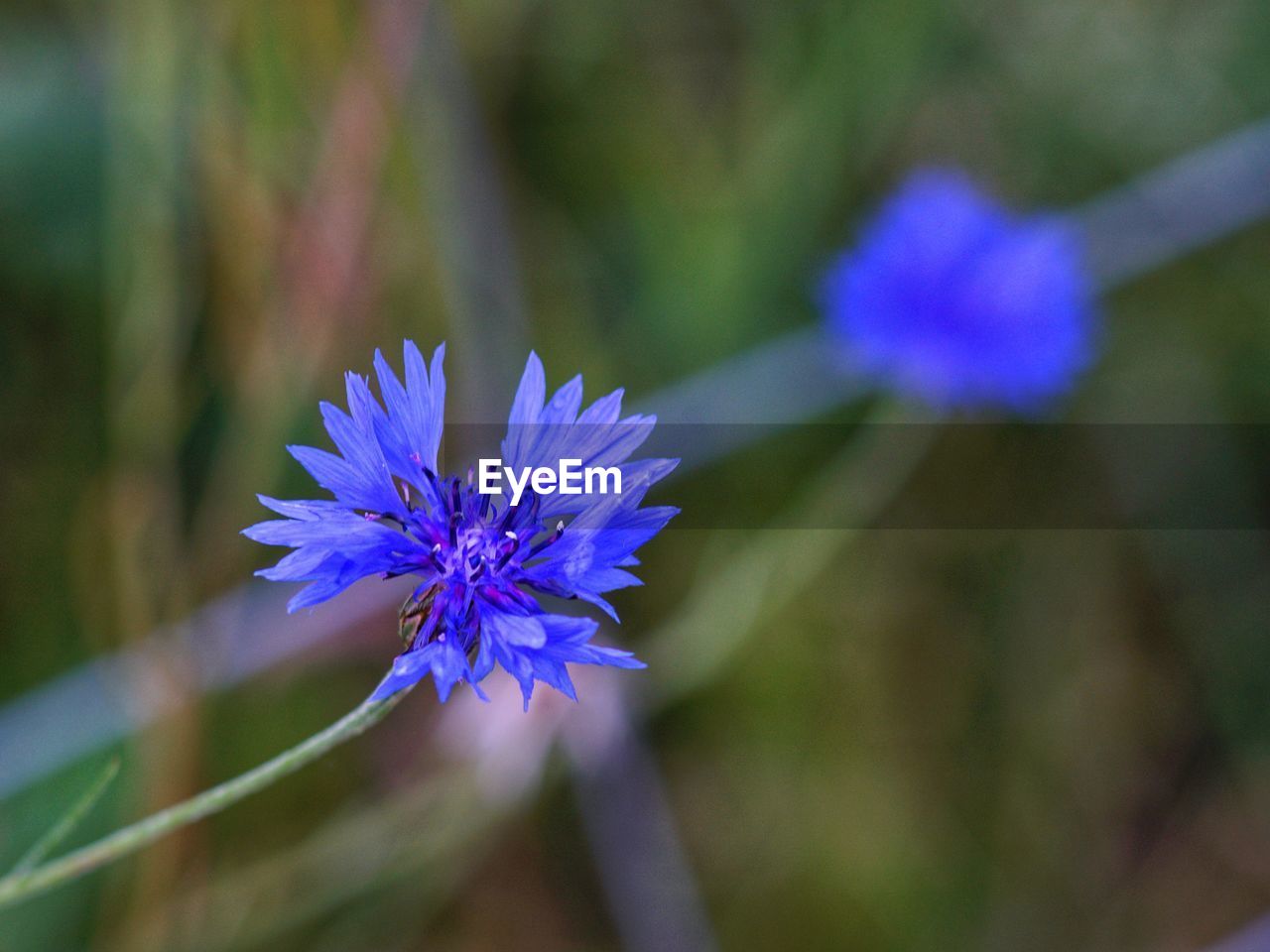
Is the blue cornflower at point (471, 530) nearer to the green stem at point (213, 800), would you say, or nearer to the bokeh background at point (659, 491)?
the green stem at point (213, 800)

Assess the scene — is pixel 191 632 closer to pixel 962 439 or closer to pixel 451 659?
pixel 451 659

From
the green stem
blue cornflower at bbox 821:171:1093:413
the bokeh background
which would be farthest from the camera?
blue cornflower at bbox 821:171:1093:413

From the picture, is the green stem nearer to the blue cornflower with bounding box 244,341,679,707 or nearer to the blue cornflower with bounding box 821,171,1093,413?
the blue cornflower with bounding box 244,341,679,707

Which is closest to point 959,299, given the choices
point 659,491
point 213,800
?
point 659,491

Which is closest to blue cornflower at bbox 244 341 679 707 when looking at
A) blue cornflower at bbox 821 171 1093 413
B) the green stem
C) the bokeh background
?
the green stem

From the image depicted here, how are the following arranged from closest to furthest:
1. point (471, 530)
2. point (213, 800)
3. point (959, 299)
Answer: point (213, 800), point (471, 530), point (959, 299)

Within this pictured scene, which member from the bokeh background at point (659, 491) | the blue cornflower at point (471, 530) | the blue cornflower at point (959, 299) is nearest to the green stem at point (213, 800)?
the blue cornflower at point (471, 530)

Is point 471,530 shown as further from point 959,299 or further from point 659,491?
point 959,299
